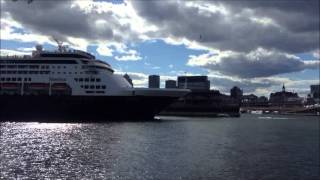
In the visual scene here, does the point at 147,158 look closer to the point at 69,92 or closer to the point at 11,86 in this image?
the point at 69,92

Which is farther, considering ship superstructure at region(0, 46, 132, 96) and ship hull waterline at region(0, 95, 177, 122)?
→ ship superstructure at region(0, 46, 132, 96)

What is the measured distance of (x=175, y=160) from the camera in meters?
50.5

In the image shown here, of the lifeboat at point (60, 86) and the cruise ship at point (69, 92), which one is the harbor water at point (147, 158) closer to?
the cruise ship at point (69, 92)

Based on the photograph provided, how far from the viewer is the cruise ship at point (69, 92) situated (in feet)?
386

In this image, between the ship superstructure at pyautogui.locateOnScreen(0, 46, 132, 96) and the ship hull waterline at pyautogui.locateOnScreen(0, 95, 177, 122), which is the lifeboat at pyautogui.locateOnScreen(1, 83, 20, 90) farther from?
the ship hull waterline at pyautogui.locateOnScreen(0, 95, 177, 122)

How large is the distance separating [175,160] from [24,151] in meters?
15.8

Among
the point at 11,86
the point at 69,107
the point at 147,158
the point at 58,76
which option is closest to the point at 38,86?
the point at 58,76

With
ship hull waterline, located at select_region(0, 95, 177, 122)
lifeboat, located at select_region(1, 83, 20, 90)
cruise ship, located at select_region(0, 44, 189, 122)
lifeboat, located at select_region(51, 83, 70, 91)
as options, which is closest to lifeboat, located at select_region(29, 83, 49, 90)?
cruise ship, located at select_region(0, 44, 189, 122)

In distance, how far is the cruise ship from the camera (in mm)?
117625

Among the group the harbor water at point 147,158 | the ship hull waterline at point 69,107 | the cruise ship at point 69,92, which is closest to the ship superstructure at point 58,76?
the cruise ship at point 69,92

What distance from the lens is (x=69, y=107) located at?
11794cm

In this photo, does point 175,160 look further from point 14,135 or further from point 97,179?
point 14,135

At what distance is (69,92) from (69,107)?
15.7 ft

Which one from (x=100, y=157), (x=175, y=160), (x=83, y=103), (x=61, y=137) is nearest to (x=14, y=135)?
(x=61, y=137)
